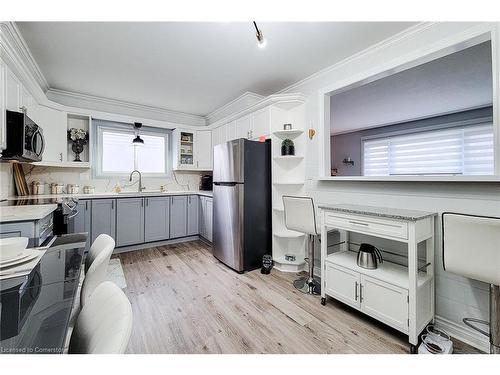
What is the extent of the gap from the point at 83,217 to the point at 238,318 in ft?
8.93

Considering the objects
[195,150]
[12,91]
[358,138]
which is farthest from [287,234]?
[358,138]

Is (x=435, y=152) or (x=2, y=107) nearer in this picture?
(x=2, y=107)

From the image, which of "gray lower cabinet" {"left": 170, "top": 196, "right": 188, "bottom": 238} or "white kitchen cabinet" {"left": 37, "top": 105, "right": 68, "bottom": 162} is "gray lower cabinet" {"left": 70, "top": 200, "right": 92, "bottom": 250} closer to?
"white kitchen cabinet" {"left": 37, "top": 105, "right": 68, "bottom": 162}

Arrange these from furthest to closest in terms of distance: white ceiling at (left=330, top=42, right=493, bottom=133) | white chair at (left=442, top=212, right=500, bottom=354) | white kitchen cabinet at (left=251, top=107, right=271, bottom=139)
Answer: white kitchen cabinet at (left=251, top=107, right=271, bottom=139), white ceiling at (left=330, top=42, right=493, bottom=133), white chair at (left=442, top=212, right=500, bottom=354)

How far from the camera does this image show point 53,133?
318 cm

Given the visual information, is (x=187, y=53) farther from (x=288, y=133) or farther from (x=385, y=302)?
(x=385, y=302)

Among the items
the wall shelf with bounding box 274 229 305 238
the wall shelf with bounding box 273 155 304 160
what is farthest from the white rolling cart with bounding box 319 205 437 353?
the wall shelf with bounding box 273 155 304 160

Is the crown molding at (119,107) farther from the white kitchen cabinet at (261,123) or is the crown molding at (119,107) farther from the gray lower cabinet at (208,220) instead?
the white kitchen cabinet at (261,123)

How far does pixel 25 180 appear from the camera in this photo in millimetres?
3139

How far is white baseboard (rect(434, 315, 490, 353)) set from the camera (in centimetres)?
158

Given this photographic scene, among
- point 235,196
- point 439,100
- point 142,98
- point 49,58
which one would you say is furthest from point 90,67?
point 439,100

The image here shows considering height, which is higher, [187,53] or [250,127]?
[187,53]

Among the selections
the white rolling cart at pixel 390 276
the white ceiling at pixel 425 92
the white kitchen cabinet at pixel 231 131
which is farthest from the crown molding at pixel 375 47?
the white rolling cart at pixel 390 276

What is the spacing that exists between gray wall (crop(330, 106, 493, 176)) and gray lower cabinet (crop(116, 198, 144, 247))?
5440mm
